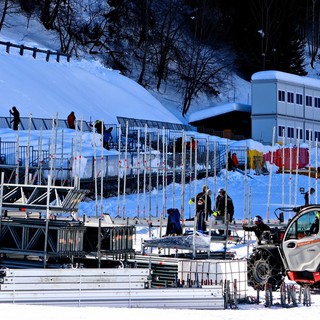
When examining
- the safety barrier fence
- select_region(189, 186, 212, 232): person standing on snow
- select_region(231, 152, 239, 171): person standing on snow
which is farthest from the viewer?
select_region(231, 152, 239, 171): person standing on snow

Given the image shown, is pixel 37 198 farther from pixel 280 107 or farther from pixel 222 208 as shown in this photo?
pixel 280 107

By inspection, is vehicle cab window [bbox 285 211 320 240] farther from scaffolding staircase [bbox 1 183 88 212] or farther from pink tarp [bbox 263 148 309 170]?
pink tarp [bbox 263 148 309 170]

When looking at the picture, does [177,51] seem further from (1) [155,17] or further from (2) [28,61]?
(2) [28,61]

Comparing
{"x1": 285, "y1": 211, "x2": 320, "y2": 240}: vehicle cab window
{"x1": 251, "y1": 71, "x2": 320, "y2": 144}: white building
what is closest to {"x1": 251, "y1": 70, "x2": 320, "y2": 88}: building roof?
{"x1": 251, "y1": 71, "x2": 320, "y2": 144}: white building

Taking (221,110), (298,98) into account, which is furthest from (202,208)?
(221,110)

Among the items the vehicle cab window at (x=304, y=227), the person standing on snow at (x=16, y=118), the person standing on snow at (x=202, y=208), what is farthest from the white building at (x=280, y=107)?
the vehicle cab window at (x=304, y=227)

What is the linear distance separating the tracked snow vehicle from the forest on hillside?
190ft

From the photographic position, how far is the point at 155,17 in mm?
96625

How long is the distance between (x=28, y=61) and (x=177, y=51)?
26.5 metres

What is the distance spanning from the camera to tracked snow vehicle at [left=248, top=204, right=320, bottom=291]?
23.7 meters

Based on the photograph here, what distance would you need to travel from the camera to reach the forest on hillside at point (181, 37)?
87613mm

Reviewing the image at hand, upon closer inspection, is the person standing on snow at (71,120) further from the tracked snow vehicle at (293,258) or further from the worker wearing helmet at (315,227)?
the worker wearing helmet at (315,227)

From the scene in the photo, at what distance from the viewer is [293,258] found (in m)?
23.8

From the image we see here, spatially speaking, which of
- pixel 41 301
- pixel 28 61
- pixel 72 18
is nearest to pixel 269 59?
pixel 72 18
